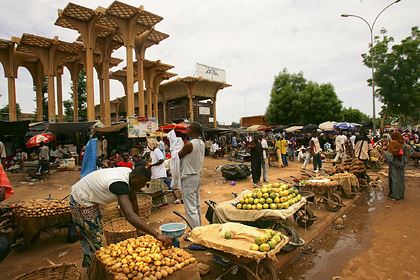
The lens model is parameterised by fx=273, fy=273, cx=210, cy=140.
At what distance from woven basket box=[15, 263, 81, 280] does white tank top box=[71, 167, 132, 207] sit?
0.71 metres

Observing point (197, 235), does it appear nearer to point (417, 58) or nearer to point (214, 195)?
point (214, 195)

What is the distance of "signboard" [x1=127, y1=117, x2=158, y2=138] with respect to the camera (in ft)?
49.8

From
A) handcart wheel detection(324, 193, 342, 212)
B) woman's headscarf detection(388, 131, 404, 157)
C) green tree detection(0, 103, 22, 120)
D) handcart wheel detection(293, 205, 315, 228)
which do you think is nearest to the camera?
handcart wheel detection(293, 205, 315, 228)

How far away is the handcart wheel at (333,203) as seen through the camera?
6668mm

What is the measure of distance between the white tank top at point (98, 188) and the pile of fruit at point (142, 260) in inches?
23.1

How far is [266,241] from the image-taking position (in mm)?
3248

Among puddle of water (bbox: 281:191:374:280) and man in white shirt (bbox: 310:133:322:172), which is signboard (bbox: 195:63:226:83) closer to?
man in white shirt (bbox: 310:133:322:172)

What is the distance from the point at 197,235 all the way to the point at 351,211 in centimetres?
547

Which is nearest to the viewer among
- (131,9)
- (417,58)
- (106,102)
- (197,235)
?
(197,235)

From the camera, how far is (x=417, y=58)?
73.3ft

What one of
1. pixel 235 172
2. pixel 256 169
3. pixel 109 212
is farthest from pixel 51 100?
pixel 109 212

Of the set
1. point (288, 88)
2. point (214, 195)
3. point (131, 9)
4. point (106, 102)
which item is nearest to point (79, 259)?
point (214, 195)

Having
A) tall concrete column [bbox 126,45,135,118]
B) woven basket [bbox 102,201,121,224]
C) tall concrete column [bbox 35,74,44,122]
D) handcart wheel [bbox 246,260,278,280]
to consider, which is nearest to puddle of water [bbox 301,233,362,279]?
handcart wheel [bbox 246,260,278,280]

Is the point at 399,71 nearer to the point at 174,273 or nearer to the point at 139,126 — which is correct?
the point at 139,126
